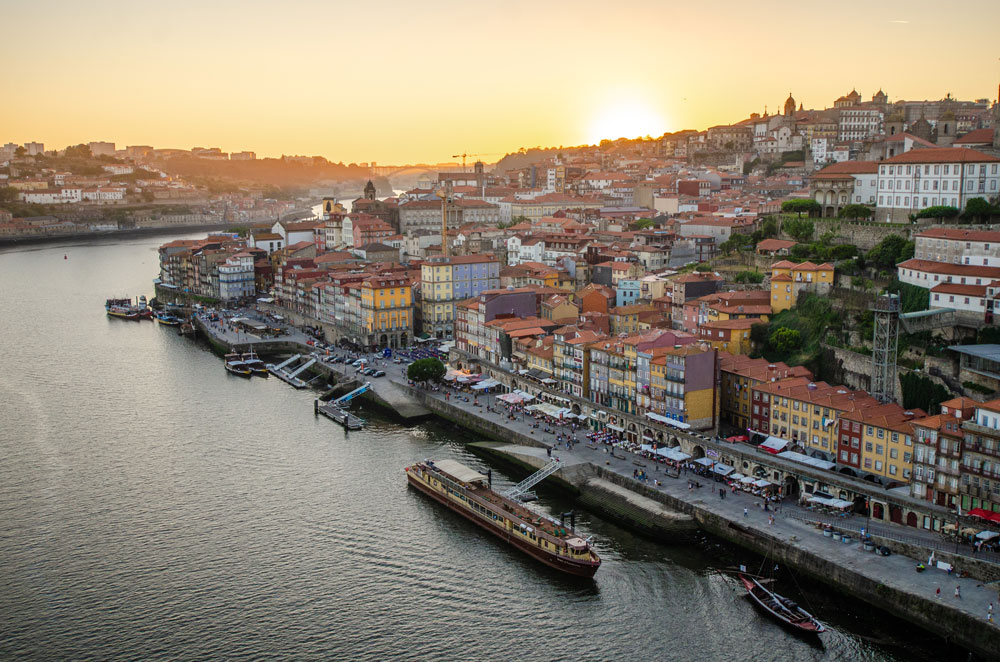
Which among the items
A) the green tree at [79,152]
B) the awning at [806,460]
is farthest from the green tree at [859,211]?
the green tree at [79,152]

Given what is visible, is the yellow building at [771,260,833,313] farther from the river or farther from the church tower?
the church tower

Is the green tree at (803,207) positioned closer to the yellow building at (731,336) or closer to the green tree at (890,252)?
the green tree at (890,252)

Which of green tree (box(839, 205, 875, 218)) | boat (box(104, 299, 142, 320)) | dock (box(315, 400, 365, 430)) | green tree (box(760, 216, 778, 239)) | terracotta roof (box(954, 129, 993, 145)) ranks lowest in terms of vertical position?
dock (box(315, 400, 365, 430))

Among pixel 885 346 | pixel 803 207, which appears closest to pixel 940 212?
pixel 803 207

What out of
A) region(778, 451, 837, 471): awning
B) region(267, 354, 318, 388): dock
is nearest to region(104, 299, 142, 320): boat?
region(267, 354, 318, 388): dock

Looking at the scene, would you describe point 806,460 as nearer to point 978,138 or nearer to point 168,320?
point 978,138

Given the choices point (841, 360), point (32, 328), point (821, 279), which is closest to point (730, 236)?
point (821, 279)
